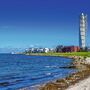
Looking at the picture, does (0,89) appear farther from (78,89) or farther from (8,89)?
(78,89)

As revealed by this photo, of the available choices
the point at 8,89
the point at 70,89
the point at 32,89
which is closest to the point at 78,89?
the point at 70,89

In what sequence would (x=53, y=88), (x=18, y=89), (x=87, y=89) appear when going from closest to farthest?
(x=87, y=89)
(x=53, y=88)
(x=18, y=89)

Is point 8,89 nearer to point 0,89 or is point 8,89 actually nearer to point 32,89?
point 0,89

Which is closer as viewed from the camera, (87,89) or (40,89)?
(87,89)

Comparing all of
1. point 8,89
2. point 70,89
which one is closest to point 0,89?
point 8,89

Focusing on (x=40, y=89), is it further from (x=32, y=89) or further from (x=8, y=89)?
(x=8, y=89)

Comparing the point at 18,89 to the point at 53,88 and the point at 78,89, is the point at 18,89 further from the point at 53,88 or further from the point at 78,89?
the point at 78,89

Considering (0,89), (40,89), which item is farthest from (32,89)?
(0,89)

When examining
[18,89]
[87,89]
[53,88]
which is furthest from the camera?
[18,89]

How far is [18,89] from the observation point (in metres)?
42.3

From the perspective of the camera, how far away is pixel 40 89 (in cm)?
3959

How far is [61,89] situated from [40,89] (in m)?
3.27

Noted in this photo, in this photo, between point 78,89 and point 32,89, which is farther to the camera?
point 32,89

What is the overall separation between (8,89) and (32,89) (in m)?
4.01
